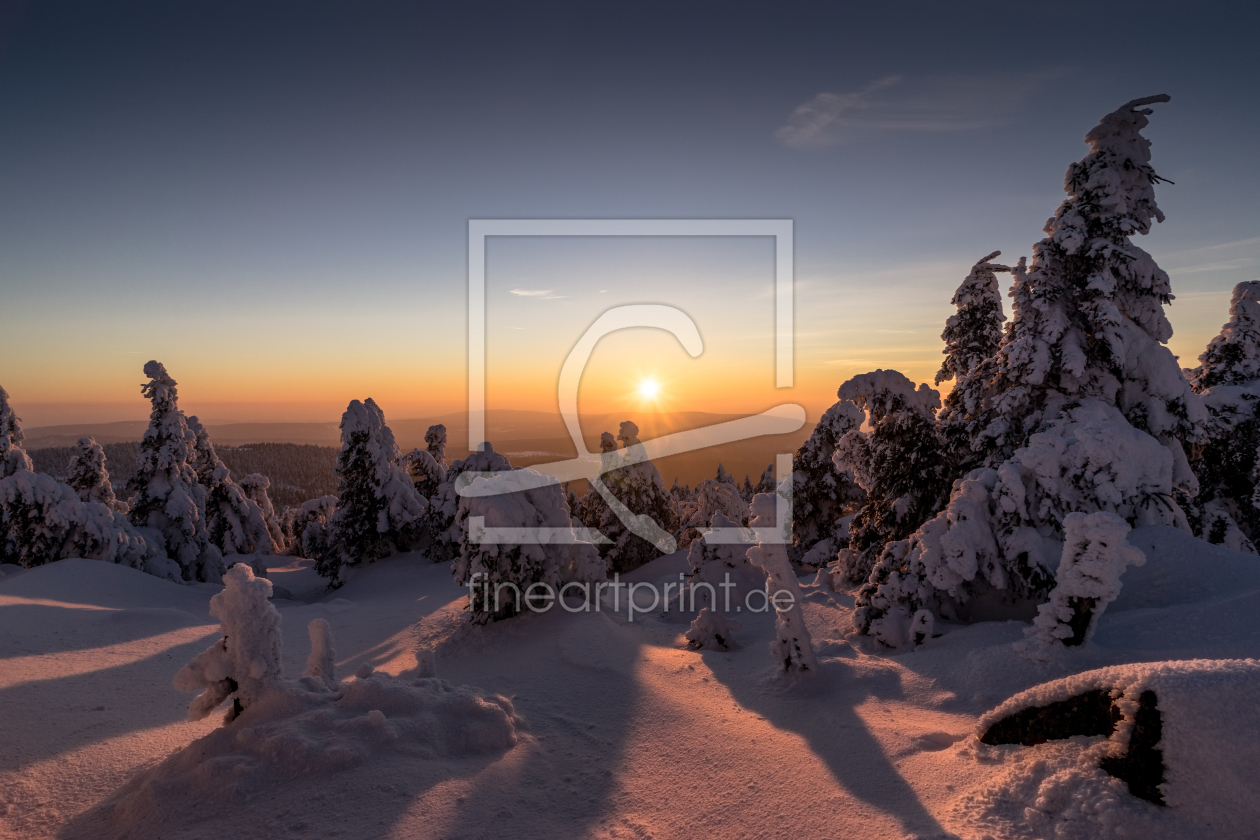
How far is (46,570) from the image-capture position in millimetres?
19766

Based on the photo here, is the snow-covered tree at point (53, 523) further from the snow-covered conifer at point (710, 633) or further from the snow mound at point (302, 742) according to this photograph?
the snow-covered conifer at point (710, 633)

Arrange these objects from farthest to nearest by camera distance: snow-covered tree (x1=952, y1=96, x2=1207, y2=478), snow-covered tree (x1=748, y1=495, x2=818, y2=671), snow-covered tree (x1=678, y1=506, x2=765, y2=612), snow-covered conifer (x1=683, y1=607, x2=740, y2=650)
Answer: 1. snow-covered tree (x1=678, y1=506, x2=765, y2=612)
2. snow-covered conifer (x1=683, y1=607, x2=740, y2=650)
3. snow-covered tree (x1=952, y1=96, x2=1207, y2=478)
4. snow-covered tree (x1=748, y1=495, x2=818, y2=671)

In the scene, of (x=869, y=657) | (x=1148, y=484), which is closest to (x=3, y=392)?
(x=869, y=657)

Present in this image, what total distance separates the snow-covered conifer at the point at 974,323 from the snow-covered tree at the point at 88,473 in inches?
1511

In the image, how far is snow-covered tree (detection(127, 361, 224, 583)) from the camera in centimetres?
2853

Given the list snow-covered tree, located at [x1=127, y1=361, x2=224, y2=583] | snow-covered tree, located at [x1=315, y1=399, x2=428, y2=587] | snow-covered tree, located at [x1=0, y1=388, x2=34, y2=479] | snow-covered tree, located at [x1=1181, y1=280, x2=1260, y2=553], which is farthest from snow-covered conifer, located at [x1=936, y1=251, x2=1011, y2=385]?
snow-covered tree, located at [x1=0, y1=388, x2=34, y2=479]

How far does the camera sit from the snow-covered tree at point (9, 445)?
24.9m

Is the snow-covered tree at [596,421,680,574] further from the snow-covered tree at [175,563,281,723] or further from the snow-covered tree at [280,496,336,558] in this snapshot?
the snow-covered tree at [175,563,281,723]

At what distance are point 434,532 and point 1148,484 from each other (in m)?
29.2

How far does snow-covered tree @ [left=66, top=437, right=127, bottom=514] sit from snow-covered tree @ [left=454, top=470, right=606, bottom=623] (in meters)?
26.0

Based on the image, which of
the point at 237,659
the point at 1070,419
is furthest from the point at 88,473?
the point at 1070,419

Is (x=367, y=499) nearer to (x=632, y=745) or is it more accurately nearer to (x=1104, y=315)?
(x=632, y=745)

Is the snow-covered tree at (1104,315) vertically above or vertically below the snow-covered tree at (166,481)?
above

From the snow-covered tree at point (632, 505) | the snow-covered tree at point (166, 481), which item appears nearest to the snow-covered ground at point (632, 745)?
the snow-covered tree at point (166, 481)
